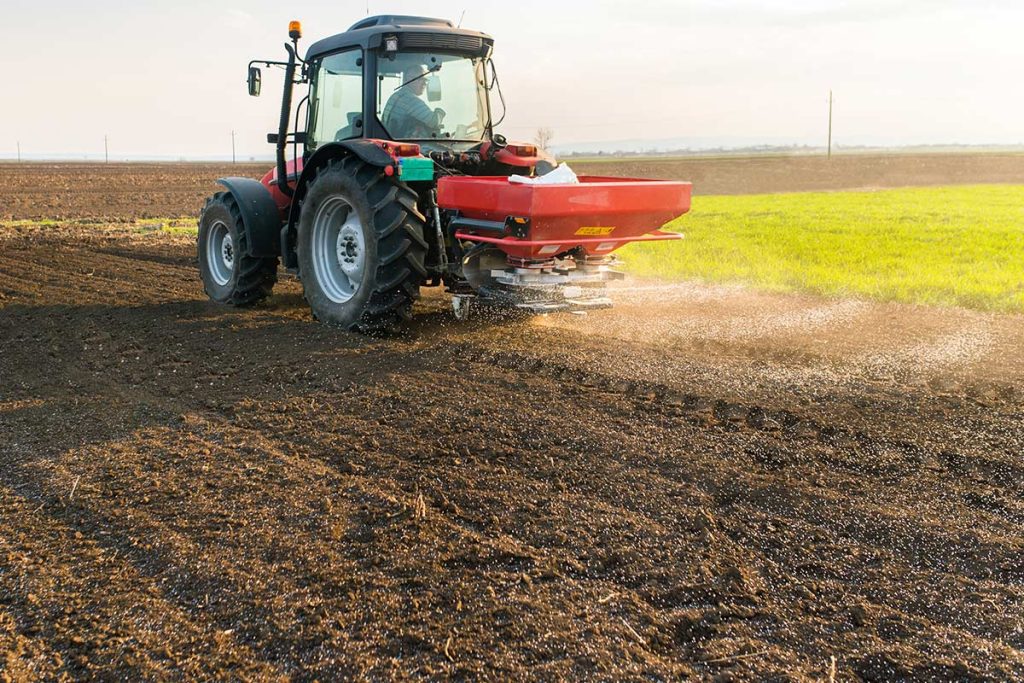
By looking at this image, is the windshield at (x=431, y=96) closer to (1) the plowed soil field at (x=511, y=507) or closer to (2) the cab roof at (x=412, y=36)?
(2) the cab roof at (x=412, y=36)

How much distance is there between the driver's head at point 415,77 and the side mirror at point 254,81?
1384 mm

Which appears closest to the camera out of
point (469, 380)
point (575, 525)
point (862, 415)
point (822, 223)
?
point (575, 525)

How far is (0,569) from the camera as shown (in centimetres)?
333

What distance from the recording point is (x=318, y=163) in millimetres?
7438

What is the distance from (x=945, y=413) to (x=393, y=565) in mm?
3396

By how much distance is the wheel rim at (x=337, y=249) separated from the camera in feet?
23.7

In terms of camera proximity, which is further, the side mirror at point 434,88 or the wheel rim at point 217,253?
the wheel rim at point 217,253

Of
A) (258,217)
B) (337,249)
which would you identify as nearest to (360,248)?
(337,249)

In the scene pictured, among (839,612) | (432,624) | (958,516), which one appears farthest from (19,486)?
(958,516)

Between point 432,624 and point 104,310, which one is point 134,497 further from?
point 104,310

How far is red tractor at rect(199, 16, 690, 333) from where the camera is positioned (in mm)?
6457

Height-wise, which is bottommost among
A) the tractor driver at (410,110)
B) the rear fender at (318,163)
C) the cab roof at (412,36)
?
the rear fender at (318,163)

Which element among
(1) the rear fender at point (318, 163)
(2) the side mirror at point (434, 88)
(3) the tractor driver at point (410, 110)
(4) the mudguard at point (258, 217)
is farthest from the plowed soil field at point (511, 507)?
(2) the side mirror at point (434, 88)

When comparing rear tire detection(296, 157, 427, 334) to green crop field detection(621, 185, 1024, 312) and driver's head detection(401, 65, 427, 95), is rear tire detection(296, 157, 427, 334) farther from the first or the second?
green crop field detection(621, 185, 1024, 312)
